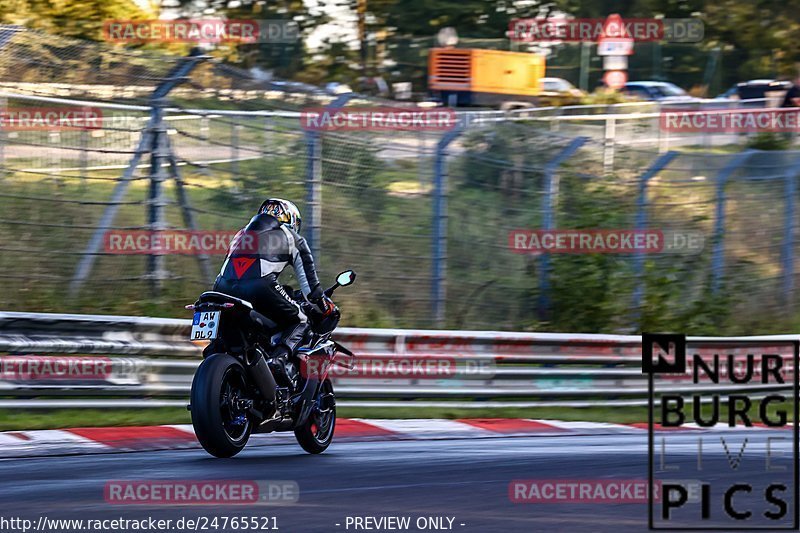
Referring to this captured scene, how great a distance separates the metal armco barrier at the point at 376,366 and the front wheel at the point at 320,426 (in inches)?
69.9

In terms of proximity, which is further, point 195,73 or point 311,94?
point 311,94

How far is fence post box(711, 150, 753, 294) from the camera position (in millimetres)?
14367

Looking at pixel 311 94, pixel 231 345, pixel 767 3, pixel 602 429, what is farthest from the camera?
pixel 767 3

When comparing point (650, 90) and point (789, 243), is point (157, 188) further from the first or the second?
point (650, 90)

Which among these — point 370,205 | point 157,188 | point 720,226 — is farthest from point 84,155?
point 720,226

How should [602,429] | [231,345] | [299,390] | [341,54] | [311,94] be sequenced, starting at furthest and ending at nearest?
[341,54] < [311,94] < [602,429] < [299,390] < [231,345]

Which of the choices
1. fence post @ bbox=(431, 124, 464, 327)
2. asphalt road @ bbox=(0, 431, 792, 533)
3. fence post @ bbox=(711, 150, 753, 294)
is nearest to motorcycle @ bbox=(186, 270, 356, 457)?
asphalt road @ bbox=(0, 431, 792, 533)

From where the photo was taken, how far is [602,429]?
34.5 ft

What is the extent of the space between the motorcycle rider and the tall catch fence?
124 inches

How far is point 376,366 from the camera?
10922mm

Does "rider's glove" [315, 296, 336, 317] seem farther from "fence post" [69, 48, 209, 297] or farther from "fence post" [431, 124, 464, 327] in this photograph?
"fence post" [431, 124, 464, 327]

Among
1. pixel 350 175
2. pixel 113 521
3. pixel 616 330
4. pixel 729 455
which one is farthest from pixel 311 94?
pixel 113 521

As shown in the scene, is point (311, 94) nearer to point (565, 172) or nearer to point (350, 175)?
point (350, 175)

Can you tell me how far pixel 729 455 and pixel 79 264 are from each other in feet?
18.3
